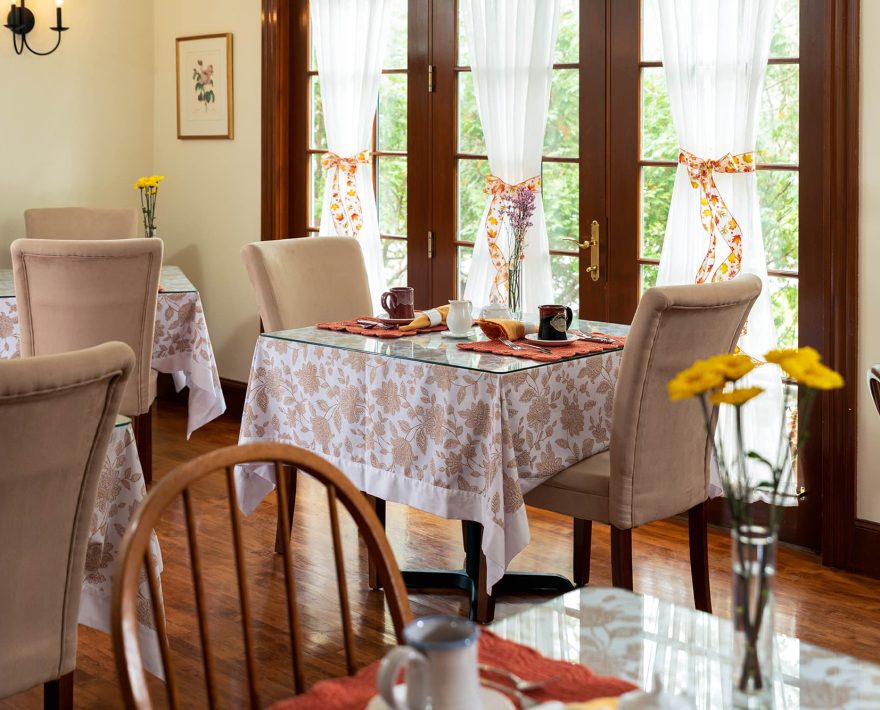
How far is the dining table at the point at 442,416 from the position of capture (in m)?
2.63

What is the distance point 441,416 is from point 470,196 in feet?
6.39

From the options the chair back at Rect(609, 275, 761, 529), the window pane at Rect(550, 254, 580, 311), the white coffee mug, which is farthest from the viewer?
the window pane at Rect(550, 254, 580, 311)

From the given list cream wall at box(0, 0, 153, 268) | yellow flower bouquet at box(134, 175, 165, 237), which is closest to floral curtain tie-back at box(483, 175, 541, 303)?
Answer: yellow flower bouquet at box(134, 175, 165, 237)

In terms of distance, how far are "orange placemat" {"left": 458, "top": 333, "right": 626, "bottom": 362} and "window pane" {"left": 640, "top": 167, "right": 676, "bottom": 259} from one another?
40.2 inches

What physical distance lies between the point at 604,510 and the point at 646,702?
1769 millimetres

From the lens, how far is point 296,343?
3.04m

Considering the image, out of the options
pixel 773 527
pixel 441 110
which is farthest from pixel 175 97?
pixel 773 527

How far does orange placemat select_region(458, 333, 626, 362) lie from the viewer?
2.74 m

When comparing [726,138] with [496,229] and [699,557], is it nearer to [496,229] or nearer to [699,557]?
[496,229]

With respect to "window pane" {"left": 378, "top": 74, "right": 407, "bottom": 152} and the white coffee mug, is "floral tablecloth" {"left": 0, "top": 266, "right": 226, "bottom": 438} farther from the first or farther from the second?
the white coffee mug

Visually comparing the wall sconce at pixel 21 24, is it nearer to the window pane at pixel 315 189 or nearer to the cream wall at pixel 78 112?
the cream wall at pixel 78 112

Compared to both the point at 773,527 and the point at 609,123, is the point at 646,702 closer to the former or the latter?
the point at 773,527

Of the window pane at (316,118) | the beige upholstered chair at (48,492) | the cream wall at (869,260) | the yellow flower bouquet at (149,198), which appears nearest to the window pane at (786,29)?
the cream wall at (869,260)

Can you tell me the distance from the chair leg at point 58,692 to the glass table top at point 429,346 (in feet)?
3.70
